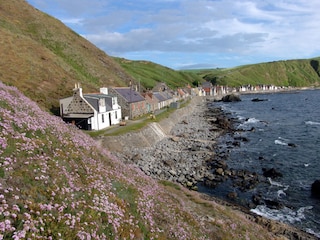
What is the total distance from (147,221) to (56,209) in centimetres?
478

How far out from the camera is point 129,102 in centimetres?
6662

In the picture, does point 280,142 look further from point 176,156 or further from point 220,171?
point 176,156

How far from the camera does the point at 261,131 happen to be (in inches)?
3031

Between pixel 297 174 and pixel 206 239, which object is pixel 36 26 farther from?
pixel 206 239

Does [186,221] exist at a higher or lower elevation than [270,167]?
higher

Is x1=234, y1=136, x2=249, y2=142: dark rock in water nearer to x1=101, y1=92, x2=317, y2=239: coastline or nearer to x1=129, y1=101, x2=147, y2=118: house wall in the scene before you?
x1=101, y1=92, x2=317, y2=239: coastline

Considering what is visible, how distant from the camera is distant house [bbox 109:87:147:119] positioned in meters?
66.8

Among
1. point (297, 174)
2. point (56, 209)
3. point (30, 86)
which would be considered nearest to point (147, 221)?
point (56, 209)

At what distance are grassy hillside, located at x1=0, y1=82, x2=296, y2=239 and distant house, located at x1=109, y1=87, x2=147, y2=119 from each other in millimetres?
49765

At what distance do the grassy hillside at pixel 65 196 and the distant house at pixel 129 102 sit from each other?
49.8 metres

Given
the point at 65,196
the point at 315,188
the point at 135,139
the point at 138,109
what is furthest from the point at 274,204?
the point at 138,109

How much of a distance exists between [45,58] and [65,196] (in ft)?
277

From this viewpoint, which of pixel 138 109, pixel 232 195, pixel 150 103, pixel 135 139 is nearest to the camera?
pixel 232 195

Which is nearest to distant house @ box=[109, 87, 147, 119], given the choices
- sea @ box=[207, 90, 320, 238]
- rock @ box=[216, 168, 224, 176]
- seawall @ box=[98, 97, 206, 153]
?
seawall @ box=[98, 97, 206, 153]
